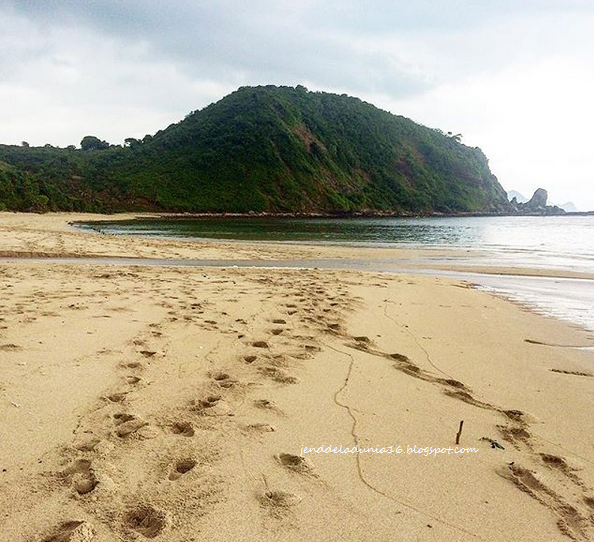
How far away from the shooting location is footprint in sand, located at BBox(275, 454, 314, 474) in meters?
2.99

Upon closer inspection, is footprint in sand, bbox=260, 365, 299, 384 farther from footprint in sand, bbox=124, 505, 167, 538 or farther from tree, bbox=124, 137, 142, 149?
tree, bbox=124, 137, 142, 149

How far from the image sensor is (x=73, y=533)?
2.22 m

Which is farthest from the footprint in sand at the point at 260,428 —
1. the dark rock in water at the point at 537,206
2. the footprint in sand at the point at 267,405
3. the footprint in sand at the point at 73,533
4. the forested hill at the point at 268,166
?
the dark rock in water at the point at 537,206

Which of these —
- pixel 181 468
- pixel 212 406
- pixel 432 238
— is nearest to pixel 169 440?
pixel 181 468

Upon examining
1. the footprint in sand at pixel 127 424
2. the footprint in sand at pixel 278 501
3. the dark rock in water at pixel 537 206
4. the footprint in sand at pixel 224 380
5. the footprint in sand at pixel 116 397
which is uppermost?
the dark rock in water at pixel 537 206

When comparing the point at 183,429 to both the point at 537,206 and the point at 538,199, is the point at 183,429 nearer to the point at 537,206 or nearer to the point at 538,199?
the point at 537,206

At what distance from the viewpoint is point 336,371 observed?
16.5 feet

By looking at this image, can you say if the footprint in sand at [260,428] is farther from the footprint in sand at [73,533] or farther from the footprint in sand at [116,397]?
the footprint in sand at [73,533]

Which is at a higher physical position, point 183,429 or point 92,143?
point 92,143

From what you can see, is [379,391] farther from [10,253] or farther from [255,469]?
[10,253]

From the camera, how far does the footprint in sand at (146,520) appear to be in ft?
7.57

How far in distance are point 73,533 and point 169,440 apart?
1.06 m

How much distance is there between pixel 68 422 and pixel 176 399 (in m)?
0.92

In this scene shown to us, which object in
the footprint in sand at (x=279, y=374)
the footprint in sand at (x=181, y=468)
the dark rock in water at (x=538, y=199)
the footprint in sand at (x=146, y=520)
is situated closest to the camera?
the footprint in sand at (x=146, y=520)
